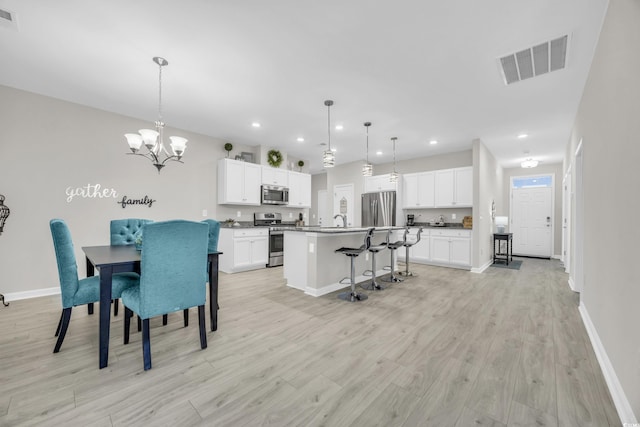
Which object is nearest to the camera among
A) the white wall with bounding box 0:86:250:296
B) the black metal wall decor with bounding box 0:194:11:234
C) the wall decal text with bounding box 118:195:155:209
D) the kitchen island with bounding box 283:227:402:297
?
the black metal wall decor with bounding box 0:194:11:234

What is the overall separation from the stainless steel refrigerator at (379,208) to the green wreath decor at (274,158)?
2.55 meters

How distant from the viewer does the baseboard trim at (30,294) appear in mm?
3396

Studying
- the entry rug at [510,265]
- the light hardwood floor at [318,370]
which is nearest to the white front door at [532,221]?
Answer: the entry rug at [510,265]

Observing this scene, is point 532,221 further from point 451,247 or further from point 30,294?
point 30,294

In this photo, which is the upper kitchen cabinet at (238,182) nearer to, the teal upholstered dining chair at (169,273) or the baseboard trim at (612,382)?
the teal upholstered dining chair at (169,273)

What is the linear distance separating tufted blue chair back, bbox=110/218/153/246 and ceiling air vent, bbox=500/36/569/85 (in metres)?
4.62

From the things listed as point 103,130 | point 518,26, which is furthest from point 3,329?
point 518,26

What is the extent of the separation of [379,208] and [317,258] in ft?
12.2

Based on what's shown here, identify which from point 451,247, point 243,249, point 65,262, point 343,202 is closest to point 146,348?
point 65,262

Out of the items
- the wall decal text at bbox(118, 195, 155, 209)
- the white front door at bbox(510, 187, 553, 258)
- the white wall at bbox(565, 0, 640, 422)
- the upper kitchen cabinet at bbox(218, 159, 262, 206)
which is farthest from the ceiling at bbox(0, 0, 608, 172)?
the white front door at bbox(510, 187, 553, 258)

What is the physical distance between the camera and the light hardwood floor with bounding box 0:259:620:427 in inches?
57.9

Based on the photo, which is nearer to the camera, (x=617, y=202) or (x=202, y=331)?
(x=617, y=202)

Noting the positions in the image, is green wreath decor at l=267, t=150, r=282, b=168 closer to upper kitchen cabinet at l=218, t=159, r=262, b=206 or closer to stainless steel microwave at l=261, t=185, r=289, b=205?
upper kitchen cabinet at l=218, t=159, r=262, b=206

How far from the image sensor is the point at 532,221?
25.6ft
